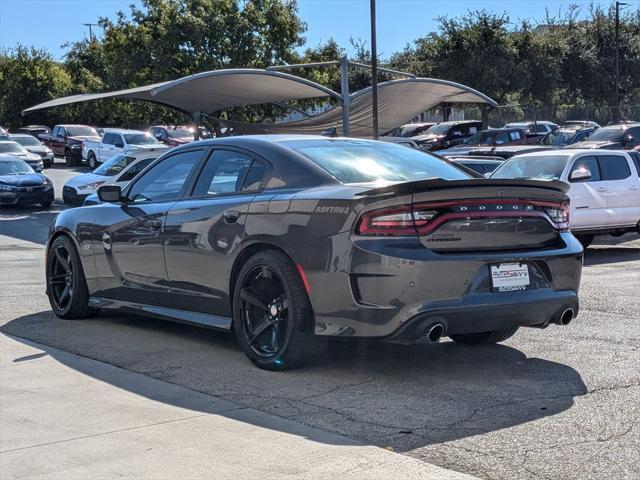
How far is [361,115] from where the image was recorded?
3052cm

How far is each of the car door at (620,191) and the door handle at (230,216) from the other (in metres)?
9.55

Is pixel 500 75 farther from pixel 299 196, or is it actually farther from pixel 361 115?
pixel 299 196

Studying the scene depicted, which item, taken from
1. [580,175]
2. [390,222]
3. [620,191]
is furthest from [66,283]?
[620,191]

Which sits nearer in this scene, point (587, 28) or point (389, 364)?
point (389, 364)

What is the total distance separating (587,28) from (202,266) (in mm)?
54389

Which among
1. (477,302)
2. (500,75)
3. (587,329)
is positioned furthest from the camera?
(500,75)

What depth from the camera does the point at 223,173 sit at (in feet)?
24.1

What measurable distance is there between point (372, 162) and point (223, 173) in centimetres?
115

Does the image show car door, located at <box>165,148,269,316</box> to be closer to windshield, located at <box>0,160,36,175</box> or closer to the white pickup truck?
windshield, located at <box>0,160,36,175</box>

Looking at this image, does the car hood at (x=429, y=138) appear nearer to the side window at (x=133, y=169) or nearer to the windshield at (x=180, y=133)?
the windshield at (x=180, y=133)

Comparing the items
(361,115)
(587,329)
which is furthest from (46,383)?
(361,115)

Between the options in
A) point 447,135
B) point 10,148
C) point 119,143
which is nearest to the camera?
point 10,148

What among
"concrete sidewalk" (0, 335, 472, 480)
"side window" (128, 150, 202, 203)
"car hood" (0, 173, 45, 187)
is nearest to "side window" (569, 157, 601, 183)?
"side window" (128, 150, 202, 203)

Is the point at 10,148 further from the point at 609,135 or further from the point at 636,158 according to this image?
the point at 636,158
